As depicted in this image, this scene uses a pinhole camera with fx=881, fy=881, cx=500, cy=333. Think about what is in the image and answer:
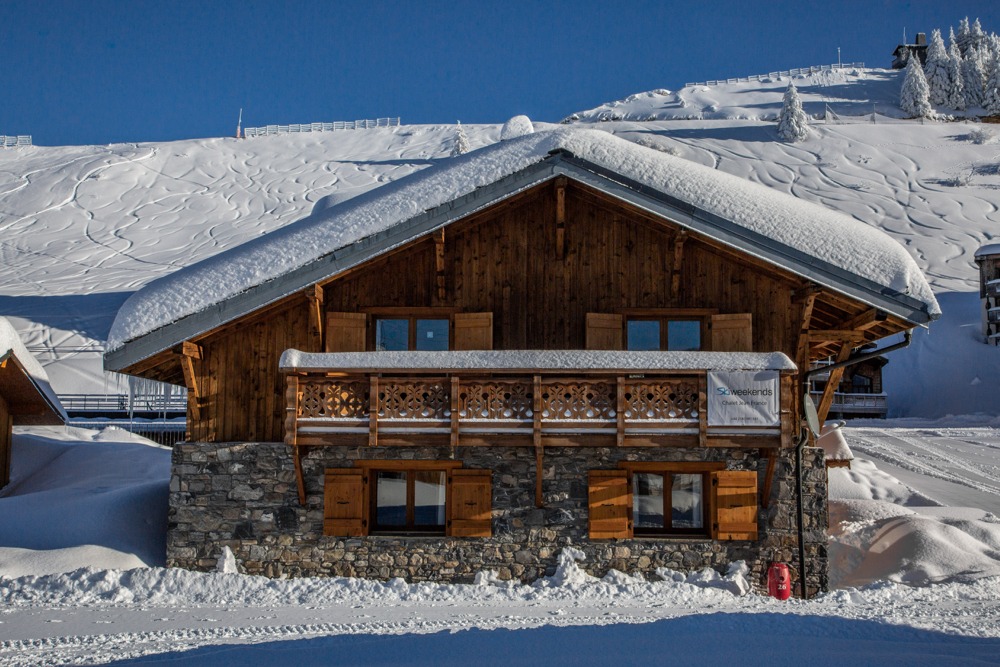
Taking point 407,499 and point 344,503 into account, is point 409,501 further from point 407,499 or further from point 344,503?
point 344,503

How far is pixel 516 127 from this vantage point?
101 meters

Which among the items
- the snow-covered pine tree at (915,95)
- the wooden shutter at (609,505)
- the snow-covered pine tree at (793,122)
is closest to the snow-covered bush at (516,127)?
the snow-covered pine tree at (793,122)

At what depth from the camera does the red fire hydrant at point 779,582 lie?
39.7 ft

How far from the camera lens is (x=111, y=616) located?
10508 millimetres

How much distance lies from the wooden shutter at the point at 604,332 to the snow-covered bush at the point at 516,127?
87180 millimetres

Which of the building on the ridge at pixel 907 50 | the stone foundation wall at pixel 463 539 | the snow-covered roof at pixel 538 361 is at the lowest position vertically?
the stone foundation wall at pixel 463 539

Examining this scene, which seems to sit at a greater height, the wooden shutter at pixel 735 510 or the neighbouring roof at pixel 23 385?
the neighbouring roof at pixel 23 385

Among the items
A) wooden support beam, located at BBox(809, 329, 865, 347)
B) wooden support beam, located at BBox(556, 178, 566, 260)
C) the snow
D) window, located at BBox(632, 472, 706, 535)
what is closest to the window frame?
window, located at BBox(632, 472, 706, 535)

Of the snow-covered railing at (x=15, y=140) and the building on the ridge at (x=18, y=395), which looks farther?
the snow-covered railing at (x=15, y=140)

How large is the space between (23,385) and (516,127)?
286 feet

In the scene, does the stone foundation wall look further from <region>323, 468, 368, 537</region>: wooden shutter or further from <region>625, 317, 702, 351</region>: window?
<region>625, 317, 702, 351</region>: window

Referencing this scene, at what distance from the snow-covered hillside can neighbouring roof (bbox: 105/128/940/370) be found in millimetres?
28161

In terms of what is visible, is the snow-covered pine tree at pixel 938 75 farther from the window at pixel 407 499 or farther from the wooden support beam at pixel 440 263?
the window at pixel 407 499

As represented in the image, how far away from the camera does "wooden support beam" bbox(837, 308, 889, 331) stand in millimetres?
12657
